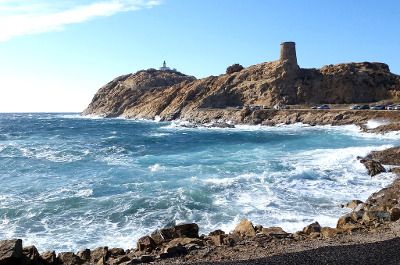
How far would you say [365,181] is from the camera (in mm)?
24344

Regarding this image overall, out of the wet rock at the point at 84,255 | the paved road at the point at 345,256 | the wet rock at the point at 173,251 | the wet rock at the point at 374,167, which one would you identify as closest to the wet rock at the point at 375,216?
the paved road at the point at 345,256

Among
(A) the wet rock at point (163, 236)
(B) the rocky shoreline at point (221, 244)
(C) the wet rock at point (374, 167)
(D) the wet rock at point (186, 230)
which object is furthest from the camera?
(C) the wet rock at point (374, 167)

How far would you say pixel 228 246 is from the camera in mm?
12422

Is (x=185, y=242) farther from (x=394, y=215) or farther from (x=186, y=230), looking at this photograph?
(x=394, y=215)

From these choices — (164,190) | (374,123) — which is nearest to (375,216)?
(164,190)

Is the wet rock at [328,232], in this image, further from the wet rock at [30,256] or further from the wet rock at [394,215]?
the wet rock at [30,256]

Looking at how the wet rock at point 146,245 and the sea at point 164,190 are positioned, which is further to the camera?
the sea at point 164,190

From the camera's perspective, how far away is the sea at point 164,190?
55.8 ft

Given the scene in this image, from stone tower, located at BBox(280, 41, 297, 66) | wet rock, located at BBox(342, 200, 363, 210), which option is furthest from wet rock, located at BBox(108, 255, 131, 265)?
stone tower, located at BBox(280, 41, 297, 66)

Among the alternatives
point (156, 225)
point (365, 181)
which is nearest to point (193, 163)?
point (365, 181)

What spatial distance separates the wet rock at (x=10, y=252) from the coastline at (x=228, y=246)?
0.10m

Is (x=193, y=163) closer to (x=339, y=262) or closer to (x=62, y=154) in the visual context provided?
(x=62, y=154)

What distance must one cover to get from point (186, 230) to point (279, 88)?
7665 cm

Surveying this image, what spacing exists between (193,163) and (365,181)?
42.3 ft
